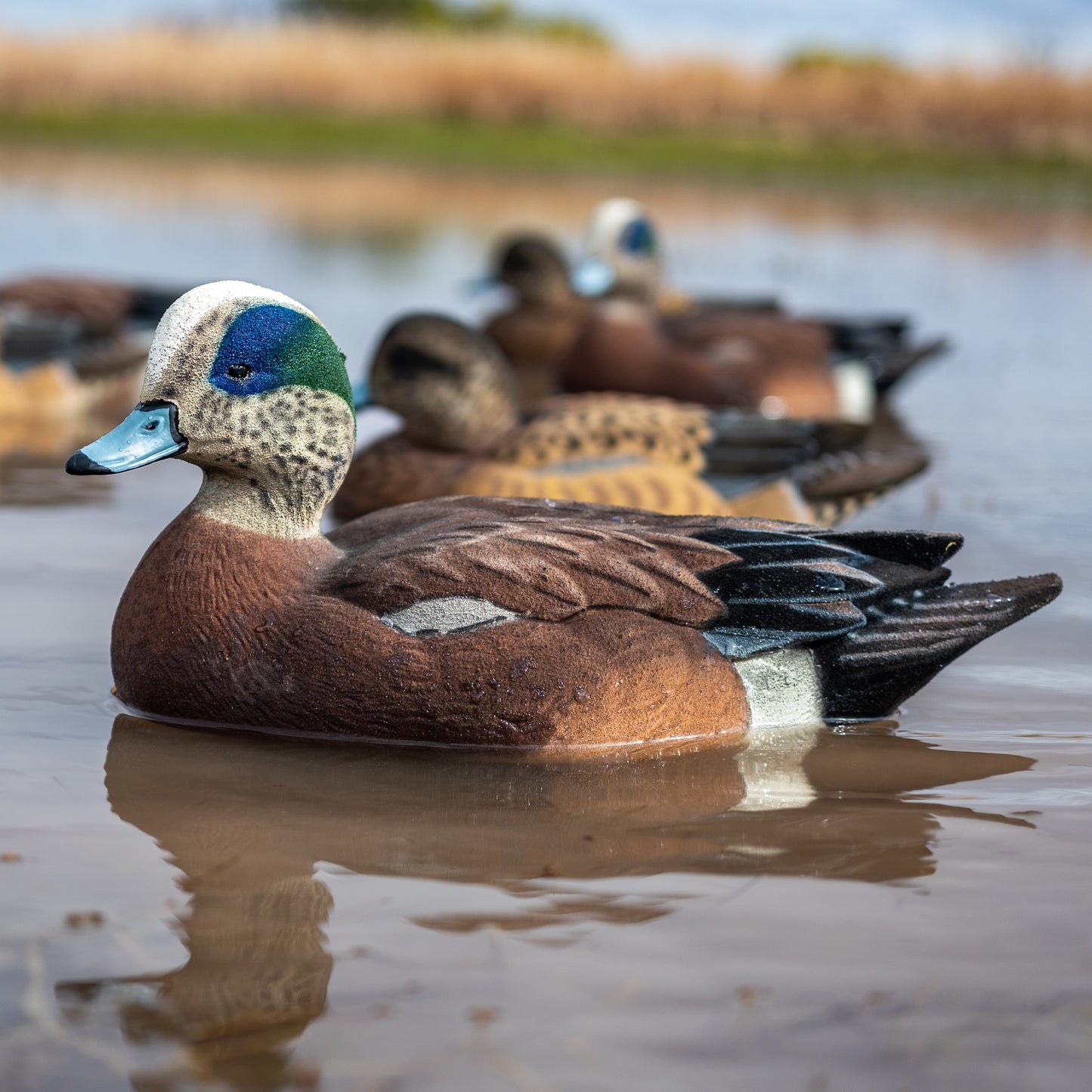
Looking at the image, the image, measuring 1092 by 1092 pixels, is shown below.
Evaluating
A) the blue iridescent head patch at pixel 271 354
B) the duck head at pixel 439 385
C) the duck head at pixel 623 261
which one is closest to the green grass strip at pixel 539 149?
the duck head at pixel 623 261

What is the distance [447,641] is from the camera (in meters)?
4.46

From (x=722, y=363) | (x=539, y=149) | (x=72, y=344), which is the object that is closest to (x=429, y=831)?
(x=722, y=363)

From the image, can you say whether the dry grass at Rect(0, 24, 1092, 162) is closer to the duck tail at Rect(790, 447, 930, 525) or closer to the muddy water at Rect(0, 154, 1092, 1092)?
the duck tail at Rect(790, 447, 930, 525)

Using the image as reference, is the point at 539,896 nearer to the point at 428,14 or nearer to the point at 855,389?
the point at 855,389

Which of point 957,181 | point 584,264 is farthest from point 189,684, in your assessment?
point 957,181

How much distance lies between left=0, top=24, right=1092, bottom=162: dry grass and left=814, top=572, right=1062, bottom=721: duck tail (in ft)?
75.0

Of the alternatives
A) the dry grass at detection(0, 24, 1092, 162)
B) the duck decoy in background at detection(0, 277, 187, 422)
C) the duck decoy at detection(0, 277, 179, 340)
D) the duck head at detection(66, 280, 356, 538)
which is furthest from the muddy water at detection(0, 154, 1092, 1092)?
the dry grass at detection(0, 24, 1092, 162)

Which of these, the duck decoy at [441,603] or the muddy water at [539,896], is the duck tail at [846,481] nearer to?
the muddy water at [539,896]

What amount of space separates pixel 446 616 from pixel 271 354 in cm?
84

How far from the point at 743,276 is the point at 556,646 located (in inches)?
495

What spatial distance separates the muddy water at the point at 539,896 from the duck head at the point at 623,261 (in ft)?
19.3

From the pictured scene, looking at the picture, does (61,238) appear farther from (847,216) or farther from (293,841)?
(293,841)

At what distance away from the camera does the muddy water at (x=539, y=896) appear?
311cm

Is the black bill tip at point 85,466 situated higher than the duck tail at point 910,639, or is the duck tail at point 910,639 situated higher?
the black bill tip at point 85,466
